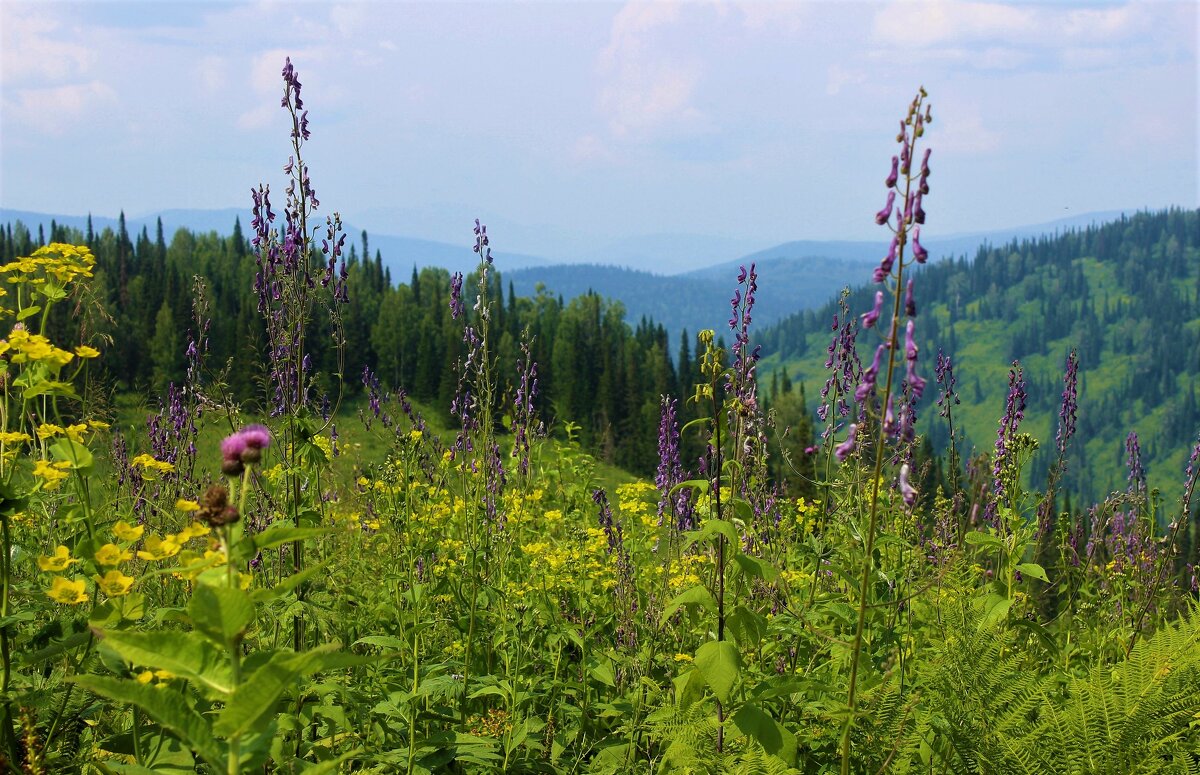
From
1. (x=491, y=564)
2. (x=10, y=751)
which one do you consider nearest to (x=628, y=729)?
(x=491, y=564)

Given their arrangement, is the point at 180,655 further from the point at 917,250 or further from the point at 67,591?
the point at 917,250

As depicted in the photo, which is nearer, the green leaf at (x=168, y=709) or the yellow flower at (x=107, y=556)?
the green leaf at (x=168, y=709)

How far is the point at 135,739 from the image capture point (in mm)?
3197

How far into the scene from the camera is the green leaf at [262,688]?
1895mm

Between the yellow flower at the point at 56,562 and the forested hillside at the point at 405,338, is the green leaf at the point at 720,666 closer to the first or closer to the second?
the yellow flower at the point at 56,562

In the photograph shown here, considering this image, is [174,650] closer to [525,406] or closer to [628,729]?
[628,729]

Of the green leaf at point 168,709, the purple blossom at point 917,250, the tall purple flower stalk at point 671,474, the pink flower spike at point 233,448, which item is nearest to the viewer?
the green leaf at point 168,709

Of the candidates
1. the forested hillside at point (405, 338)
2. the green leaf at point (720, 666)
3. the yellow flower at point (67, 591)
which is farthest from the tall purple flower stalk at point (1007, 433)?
the forested hillside at point (405, 338)

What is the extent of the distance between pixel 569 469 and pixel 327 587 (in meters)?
4.05

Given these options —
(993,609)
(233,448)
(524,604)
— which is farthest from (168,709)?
(993,609)

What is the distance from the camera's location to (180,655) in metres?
2.01

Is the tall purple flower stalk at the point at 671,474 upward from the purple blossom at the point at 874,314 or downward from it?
downward

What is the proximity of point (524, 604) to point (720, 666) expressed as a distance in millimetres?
2316

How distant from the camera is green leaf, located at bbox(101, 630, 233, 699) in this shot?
6.30 ft
